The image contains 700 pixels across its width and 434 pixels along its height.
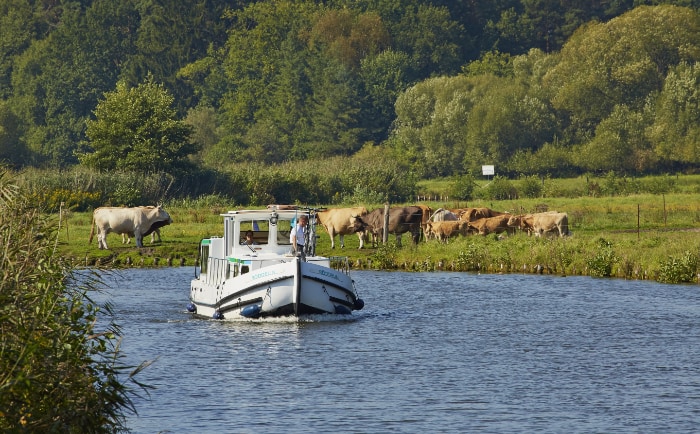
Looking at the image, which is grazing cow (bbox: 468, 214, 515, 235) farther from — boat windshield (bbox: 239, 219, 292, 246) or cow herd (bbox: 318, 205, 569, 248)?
boat windshield (bbox: 239, 219, 292, 246)

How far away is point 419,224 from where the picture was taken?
5719 centimetres

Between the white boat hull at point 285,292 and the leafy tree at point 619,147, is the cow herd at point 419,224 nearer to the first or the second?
the white boat hull at point 285,292

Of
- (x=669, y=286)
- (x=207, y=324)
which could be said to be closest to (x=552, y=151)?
(x=669, y=286)

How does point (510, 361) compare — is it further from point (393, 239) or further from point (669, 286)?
point (393, 239)

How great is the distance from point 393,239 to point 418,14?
100 metres

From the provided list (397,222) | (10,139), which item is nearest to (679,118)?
(10,139)

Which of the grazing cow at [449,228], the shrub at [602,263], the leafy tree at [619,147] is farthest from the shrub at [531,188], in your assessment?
the shrub at [602,263]

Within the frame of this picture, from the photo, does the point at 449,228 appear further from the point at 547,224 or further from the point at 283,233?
the point at 283,233

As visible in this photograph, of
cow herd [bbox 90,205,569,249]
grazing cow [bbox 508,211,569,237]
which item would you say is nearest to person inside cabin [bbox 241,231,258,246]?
cow herd [bbox 90,205,569,249]

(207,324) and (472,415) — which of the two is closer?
(472,415)

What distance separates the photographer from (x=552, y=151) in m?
120

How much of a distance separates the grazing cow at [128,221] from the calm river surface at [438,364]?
11418 millimetres

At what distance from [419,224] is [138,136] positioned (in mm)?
28581

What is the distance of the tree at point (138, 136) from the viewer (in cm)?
7969
